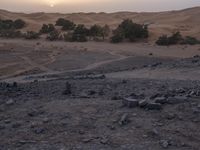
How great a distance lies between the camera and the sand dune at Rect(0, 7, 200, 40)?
4166 centimetres

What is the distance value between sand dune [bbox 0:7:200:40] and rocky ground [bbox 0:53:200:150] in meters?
25.7

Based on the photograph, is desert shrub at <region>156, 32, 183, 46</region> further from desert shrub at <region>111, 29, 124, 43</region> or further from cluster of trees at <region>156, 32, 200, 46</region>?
desert shrub at <region>111, 29, 124, 43</region>

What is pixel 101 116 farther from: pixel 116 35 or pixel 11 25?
pixel 11 25

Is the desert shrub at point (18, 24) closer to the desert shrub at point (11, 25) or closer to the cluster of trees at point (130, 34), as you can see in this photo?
the desert shrub at point (11, 25)

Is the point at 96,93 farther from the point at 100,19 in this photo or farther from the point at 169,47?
the point at 100,19

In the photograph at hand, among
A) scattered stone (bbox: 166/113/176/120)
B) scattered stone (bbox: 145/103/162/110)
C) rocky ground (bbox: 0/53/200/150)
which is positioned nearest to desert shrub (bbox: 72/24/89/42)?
rocky ground (bbox: 0/53/200/150)

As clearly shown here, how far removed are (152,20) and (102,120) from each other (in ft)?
155

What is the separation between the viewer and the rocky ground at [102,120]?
8031mm

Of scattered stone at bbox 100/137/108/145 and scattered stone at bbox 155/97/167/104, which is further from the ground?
scattered stone at bbox 155/97/167/104

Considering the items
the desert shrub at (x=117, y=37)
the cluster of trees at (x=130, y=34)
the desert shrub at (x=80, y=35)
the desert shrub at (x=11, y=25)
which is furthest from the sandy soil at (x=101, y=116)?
the desert shrub at (x=11, y=25)

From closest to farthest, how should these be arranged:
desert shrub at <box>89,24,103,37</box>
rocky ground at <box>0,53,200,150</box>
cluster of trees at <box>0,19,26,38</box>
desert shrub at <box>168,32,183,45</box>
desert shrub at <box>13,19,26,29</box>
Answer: rocky ground at <box>0,53,200,150</box>
desert shrub at <box>168,32,183,45</box>
desert shrub at <box>89,24,103,37</box>
cluster of trees at <box>0,19,26,38</box>
desert shrub at <box>13,19,26,29</box>

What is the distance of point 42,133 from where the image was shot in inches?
333

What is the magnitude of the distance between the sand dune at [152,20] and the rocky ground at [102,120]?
84.3 feet

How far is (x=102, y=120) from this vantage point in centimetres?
897
